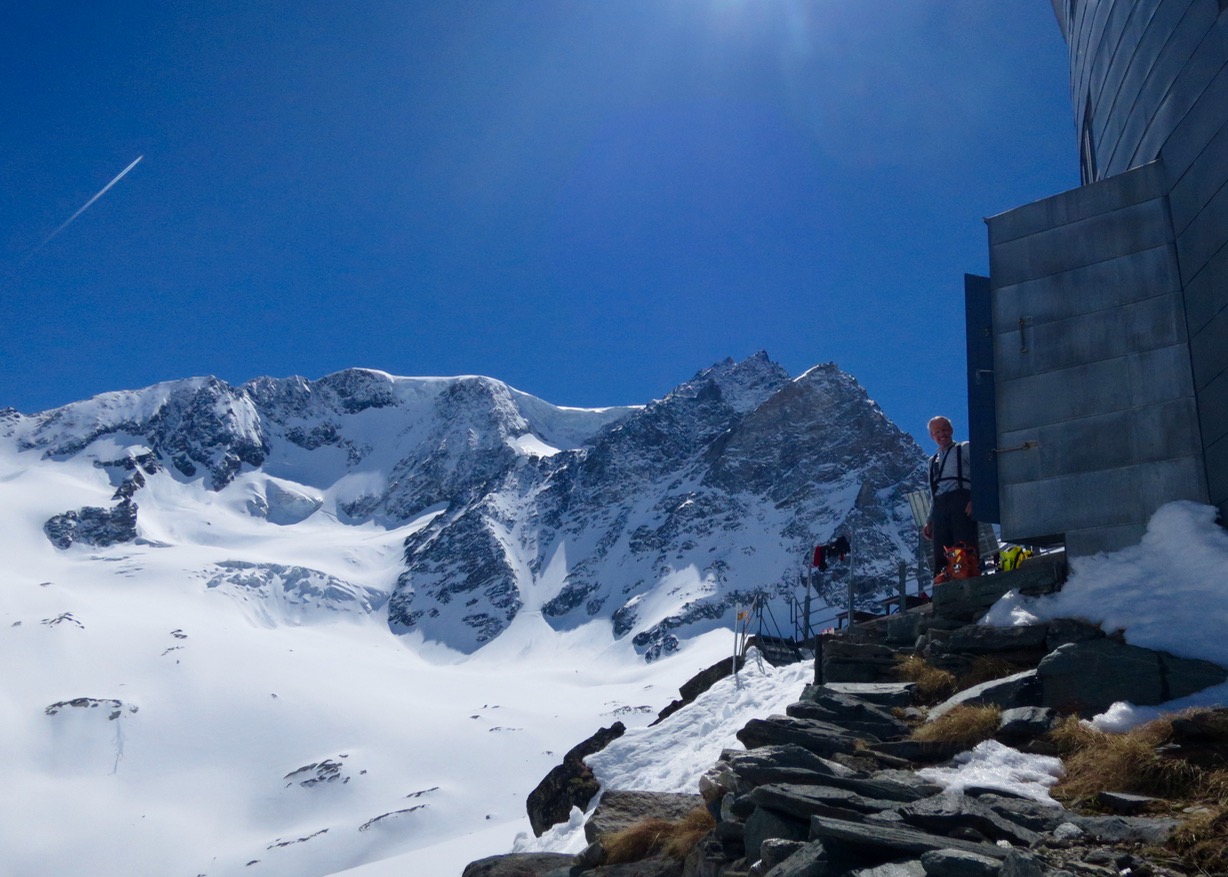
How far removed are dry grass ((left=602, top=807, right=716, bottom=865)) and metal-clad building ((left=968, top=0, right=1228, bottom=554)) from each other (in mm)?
4684

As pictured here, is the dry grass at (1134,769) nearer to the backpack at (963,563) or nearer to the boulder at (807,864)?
the boulder at (807,864)

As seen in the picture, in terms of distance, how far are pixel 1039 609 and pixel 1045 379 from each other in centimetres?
260

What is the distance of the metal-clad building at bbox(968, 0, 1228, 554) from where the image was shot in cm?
1006

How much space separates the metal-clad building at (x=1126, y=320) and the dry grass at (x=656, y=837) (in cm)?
468

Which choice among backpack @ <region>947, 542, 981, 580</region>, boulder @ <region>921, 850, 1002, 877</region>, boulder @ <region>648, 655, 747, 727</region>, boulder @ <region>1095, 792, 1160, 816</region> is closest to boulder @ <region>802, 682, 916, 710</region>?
backpack @ <region>947, 542, 981, 580</region>

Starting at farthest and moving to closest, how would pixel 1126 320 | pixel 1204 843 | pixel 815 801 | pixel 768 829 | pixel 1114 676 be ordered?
pixel 1126 320, pixel 1114 676, pixel 768 829, pixel 815 801, pixel 1204 843

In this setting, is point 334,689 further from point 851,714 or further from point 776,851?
point 776,851

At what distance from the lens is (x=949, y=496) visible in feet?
40.1

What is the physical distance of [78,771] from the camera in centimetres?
12600

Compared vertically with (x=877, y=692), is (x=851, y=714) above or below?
below

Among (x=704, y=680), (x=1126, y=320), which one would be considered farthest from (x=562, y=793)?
(x=1126, y=320)

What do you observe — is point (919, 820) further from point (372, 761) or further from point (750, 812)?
point (372, 761)

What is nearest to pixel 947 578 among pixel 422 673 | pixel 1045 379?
pixel 1045 379

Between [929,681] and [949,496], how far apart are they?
3.19m
